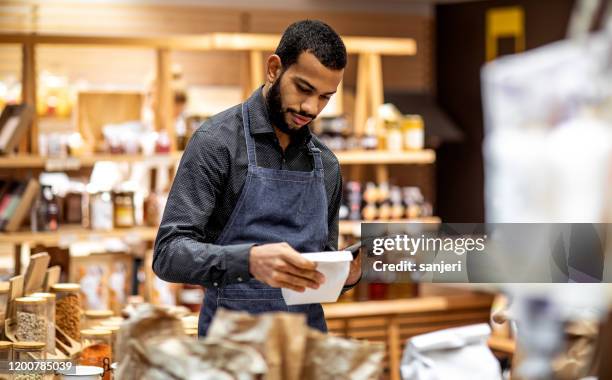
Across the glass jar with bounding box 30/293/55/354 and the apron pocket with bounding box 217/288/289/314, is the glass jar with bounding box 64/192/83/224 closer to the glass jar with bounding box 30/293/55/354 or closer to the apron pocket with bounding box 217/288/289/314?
the glass jar with bounding box 30/293/55/354

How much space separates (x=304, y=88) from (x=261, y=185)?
12.2 inches

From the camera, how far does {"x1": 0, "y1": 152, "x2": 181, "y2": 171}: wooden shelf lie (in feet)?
18.1

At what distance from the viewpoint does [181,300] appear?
5820 mm

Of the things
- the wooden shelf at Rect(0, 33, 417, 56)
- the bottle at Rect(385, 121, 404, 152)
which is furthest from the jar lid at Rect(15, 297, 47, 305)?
the bottle at Rect(385, 121, 404, 152)

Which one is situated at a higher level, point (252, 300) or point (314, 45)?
point (314, 45)

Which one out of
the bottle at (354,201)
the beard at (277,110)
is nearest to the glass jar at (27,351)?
the beard at (277,110)

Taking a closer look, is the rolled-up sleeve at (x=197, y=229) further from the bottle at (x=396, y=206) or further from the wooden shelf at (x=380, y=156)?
the bottle at (x=396, y=206)

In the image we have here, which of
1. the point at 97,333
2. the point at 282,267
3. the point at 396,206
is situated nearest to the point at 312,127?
the point at 396,206

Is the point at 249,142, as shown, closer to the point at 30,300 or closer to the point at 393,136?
the point at 30,300

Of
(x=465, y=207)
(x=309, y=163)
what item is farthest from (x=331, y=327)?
(x=309, y=163)

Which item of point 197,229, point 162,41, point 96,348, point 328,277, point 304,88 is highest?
point 162,41

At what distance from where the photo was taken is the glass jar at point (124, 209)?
5.72 m

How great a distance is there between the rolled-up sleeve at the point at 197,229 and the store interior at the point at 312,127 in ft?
2.77

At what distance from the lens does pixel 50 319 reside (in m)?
2.95
